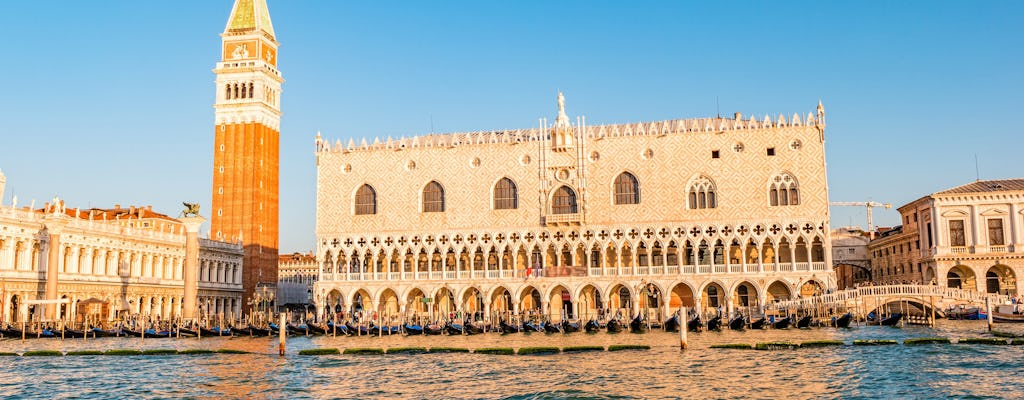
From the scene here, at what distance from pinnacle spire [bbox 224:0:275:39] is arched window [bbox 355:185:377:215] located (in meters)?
14.7

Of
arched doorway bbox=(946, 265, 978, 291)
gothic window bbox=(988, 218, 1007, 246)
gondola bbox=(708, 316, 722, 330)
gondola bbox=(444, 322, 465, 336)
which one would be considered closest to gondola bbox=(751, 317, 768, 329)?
gondola bbox=(708, 316, 722, 330)

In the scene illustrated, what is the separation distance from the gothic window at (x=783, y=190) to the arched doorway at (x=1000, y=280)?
8372 mm

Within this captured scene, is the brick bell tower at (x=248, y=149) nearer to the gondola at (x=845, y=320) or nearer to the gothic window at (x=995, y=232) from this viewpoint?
the gondola at (x=845, y=320)

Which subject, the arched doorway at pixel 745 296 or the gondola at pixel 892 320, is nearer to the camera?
the gondola at pixel 892 320

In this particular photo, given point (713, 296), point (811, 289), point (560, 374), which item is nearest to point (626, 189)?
point (713, 296)

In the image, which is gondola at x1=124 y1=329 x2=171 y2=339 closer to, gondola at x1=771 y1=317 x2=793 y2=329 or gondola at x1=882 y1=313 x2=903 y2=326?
gondola at x1=771 y1=317 x2=793 y2=329

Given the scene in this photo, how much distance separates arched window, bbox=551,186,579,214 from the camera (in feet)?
143

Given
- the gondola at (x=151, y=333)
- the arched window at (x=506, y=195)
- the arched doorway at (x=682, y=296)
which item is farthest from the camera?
the arched window at (x=506, y=195)

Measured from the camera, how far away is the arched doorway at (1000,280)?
1597 inches

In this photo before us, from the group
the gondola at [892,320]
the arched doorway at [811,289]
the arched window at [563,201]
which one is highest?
the arched window at [563,201]

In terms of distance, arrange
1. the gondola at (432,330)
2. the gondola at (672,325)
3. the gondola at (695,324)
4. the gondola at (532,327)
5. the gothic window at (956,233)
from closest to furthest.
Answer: the gondola at (695,324) < the gondola at (672,325) < the gondola at (432,330) < the gondola at (532,327) < the gothic window at (956,233)

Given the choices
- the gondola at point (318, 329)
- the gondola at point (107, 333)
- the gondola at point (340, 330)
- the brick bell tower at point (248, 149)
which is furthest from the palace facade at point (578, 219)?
the gondola at point (107, 333)

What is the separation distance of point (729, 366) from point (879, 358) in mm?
4164

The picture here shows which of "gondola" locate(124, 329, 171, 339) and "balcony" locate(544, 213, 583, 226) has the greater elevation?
"balcony" locate(544, 213, 583, 226)
